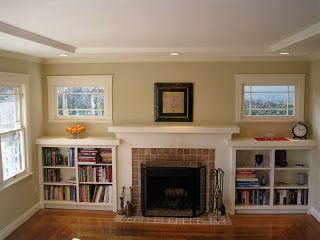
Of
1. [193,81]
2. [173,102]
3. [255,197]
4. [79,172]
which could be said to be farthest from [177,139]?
[79,172]

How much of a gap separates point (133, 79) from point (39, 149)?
1.90 metres

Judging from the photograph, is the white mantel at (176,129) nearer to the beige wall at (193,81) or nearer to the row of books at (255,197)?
the beige wall at (193,81)

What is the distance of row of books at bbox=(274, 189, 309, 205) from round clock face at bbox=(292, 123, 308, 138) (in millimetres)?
890

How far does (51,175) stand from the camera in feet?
18.0

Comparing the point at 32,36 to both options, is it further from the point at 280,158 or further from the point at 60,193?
the point at 280,158

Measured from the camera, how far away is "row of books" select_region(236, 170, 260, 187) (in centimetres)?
518

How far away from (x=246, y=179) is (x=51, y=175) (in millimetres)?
3182

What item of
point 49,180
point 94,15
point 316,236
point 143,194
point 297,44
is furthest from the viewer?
point 49,180

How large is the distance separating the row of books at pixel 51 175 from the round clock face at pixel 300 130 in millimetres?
3928

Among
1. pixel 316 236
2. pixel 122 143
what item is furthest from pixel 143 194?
pixel 316 236

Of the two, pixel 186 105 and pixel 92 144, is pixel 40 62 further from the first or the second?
pixel 186 105

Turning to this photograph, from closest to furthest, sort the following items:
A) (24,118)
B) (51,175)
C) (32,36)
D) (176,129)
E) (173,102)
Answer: (32,36), (24,118), (176,129), (173,102), (51,175)

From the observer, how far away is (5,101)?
450cm

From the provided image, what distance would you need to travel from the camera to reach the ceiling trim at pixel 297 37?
3005 mm
